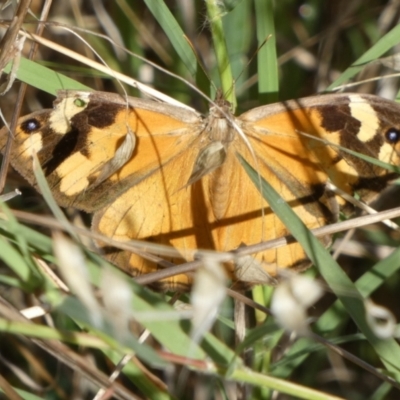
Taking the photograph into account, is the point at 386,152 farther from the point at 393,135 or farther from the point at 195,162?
the point at 195,162

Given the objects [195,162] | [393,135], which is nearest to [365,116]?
[393,135]

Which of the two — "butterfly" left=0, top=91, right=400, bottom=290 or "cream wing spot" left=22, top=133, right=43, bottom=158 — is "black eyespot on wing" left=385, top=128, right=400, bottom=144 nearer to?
"butterfly" left=0, top=91, right=400, bottom=290

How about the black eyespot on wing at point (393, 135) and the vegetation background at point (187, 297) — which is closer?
the vegetation background at point (187, 297)

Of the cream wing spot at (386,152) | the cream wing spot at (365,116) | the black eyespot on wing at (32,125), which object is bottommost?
the cream wing spot at (386,152)

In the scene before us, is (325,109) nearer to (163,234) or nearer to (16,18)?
(163,234)

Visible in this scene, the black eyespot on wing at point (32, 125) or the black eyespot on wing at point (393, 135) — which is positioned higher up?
the black eyespot on wing at point (32, 125)

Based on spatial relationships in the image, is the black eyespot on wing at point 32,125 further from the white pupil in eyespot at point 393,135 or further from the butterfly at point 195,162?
the white pupil in eyespot at point 393,135

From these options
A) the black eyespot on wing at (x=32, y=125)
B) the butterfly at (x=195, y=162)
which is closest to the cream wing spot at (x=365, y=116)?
the butterfly at (x=195, y=162)

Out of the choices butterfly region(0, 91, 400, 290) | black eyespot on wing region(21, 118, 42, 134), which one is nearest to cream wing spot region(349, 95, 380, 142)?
butterfly region(0, 91, 400, 290)
